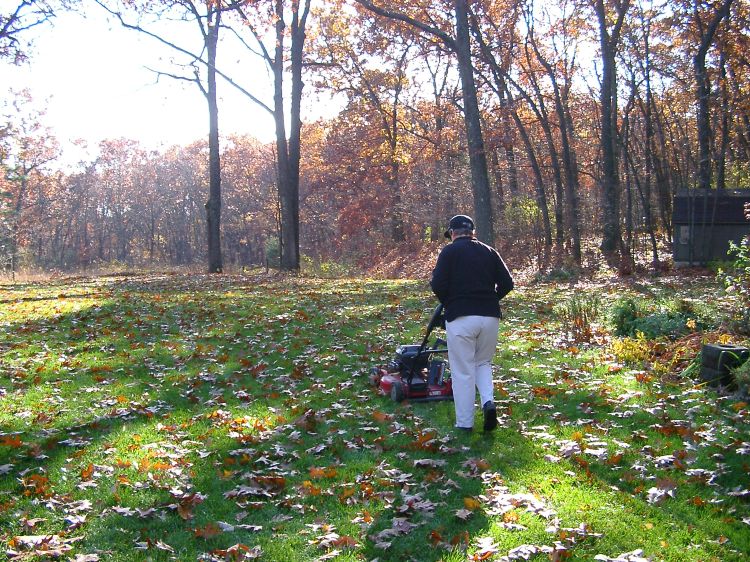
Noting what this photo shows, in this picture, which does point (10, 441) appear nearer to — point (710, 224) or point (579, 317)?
Answer: point (579, 317)

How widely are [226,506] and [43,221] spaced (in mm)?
69332

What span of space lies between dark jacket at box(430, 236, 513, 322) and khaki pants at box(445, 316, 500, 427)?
96mm

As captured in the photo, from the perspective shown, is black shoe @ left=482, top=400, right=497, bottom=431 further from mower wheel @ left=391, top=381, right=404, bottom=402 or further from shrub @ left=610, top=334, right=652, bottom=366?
shrub @ left=610, top=334, right=652, bottom=366

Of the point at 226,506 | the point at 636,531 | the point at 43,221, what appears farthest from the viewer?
the point at 43,221

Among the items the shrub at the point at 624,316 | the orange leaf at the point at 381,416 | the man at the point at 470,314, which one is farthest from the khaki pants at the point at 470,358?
the shrub at the point at 624,316

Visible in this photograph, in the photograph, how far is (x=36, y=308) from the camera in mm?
15562

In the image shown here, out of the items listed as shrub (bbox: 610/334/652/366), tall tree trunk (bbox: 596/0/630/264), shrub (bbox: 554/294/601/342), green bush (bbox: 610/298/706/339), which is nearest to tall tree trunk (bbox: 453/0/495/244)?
shrub (bbox: 554/294/601/342)

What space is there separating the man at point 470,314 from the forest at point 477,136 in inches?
485

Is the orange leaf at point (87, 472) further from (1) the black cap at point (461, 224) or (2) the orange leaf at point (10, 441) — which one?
(1) the black cap at point (461, 224)

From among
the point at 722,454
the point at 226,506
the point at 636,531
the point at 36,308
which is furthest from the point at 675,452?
the point at 36,308

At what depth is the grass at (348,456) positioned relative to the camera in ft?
15.0

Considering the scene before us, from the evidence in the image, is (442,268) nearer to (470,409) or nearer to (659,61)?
(470,409)

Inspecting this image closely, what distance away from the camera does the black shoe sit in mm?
6523

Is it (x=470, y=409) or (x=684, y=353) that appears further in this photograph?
(x=684, y=353)
